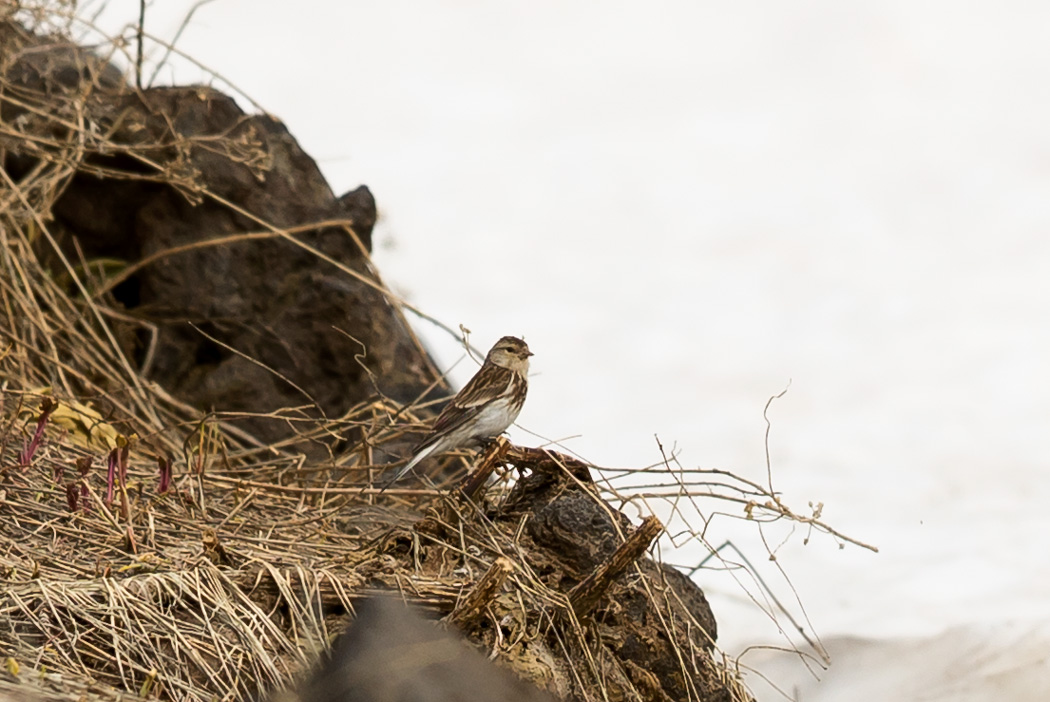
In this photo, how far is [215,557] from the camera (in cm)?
342

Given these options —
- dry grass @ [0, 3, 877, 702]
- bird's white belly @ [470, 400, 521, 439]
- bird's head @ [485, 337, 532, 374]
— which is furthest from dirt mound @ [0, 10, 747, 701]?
bird's head @ [485, 337, 532, 374]

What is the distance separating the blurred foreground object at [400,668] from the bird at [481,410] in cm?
97

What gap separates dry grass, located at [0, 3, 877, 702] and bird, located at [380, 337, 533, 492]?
0.74 feet

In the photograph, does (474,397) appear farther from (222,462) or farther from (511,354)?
(222,462)

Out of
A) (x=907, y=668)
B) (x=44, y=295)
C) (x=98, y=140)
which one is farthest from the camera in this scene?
(x=98, y=140)

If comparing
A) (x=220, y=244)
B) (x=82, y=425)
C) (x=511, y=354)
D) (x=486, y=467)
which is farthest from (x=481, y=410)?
(x=220, y=244)

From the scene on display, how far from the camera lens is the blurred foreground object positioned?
2979 mm

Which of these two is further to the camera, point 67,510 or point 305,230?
point 305,230

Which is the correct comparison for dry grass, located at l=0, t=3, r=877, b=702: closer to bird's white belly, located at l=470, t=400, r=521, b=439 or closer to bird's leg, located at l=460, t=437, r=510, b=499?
bird's leg, located at l=460, t=437, r=510, b=499

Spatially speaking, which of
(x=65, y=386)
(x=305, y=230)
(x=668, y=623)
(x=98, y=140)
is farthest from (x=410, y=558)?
(x=98, y=140)

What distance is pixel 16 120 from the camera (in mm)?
6066

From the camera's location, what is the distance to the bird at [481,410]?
13.8 feet

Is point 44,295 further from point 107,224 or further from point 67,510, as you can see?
point 67,510

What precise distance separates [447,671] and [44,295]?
3.42 metres
